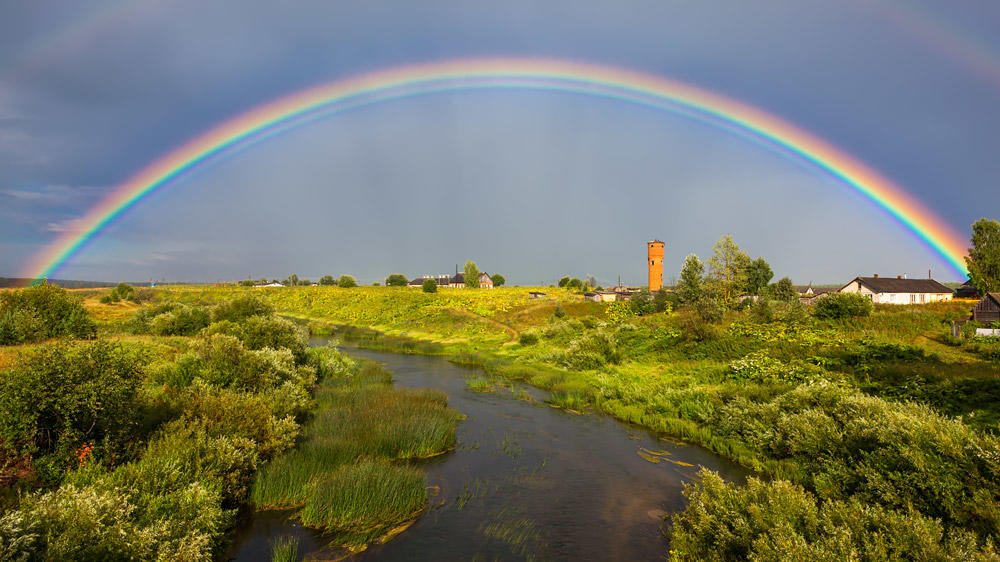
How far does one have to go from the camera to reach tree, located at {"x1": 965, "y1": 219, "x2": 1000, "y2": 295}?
7500 centimetres

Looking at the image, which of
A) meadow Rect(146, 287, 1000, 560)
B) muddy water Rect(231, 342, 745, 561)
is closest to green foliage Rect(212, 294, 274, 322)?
meadow Rect(146, 287, 1000, 560)

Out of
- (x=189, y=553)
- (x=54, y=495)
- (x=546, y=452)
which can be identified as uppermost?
(x=54, y=495)

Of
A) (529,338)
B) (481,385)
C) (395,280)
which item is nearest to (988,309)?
(529,338)

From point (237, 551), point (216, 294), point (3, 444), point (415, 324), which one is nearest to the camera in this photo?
point (3, 444)

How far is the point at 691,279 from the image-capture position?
63969 millimetres

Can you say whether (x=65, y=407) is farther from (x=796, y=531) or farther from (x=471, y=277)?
(x=471, y=277)

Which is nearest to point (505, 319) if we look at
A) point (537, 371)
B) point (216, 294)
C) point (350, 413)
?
point (537, 371)

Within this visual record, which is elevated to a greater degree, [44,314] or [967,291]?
[967,291]

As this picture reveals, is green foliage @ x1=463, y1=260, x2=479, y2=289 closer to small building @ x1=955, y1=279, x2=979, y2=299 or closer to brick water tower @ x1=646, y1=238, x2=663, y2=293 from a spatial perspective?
brick water tower @ x1=646, y1=238, x2=663, y2=293

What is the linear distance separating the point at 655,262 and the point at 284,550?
10928 cm

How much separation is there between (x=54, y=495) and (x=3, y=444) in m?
3.26

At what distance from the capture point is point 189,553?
7711mm

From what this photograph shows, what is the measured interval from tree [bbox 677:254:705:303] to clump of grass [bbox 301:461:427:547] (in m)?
51.9

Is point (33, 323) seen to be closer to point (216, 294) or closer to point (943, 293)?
point (216, 294)
